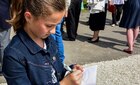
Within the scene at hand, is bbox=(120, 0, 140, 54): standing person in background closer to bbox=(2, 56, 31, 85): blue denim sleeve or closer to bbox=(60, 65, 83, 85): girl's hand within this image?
bbox=(60, 65, 83, 85): girl's hand

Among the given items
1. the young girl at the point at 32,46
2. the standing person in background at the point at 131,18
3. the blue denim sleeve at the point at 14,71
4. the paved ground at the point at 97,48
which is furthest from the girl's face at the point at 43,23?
the standing person in background at the point at 131,18

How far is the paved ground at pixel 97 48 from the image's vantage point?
5945 millimetres

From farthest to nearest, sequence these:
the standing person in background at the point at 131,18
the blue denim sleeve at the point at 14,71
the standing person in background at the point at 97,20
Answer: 1. the standing person in background at the point at 97,20
2. the standing person in background at the point at 131,18
3. the blue denim sleeve at the point at 14,71

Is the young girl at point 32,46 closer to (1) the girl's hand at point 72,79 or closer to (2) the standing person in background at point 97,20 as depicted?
(1) the girl's hand at point 72,79

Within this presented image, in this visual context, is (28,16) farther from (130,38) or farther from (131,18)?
(130,38)

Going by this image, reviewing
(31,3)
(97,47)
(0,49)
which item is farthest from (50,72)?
(97,47)

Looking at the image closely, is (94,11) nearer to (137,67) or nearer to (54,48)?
(137,67)

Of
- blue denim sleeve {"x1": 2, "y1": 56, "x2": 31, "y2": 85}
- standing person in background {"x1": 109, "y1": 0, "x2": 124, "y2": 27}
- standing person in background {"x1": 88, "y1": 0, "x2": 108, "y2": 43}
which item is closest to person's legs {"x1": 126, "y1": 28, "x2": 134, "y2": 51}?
standing person in background {"x1": 88, "y1": 0, "x2": 108, "y2": 43}

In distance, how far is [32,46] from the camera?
1.80 metres

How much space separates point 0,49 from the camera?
15.0 feet

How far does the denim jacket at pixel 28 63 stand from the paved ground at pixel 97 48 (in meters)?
2.87

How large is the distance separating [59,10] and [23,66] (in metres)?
0.35

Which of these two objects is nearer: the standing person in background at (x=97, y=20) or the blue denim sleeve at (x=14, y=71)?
the blue denim sleeve at (x=14, y=71)

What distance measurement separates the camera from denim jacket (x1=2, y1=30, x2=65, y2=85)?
171 centimetres
